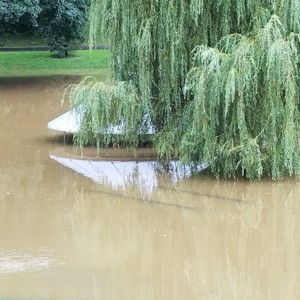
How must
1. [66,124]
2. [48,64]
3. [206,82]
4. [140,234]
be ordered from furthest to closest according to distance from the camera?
1. [48,64]
2. [66,124]
3. [206,82]
4. [140,234]

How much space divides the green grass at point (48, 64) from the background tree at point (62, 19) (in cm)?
107

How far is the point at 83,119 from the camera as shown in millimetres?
13953

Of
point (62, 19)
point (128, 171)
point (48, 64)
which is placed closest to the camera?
point (128, 171)

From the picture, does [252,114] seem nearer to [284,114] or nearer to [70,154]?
[284,114]

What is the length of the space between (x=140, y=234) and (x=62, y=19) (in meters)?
23.5

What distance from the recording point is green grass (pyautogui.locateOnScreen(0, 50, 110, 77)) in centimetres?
3475

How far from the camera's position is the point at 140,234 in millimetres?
10195

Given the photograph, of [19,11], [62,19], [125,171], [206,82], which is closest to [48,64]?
[62,19]

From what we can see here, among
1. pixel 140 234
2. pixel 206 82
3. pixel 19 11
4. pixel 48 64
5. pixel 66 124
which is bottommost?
pixel 48 64

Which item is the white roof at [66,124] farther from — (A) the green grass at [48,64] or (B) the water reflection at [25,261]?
(A) the green grass at [48,64]

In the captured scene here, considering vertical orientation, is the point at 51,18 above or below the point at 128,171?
above

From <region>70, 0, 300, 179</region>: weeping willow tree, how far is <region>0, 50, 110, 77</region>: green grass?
19.7m

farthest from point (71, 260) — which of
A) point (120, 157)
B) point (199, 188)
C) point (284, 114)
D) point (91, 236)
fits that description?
point (120, 157)

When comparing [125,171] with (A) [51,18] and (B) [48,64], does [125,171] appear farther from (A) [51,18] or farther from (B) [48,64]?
(B) [48,64]
